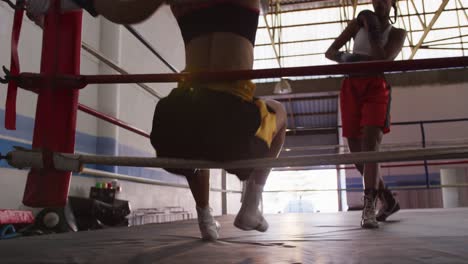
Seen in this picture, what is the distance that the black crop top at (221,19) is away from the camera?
3.24 ft

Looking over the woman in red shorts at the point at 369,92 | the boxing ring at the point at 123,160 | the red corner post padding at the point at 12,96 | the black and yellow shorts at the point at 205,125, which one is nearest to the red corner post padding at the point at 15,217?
the boxing ring at the point at 123,160

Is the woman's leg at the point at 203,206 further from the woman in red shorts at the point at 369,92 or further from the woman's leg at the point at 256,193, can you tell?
the woman in red shorts at the point at 369,92

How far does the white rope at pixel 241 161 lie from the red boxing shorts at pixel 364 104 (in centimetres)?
78

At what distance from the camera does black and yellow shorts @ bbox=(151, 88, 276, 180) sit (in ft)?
3.19

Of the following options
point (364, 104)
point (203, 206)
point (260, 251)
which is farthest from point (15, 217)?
point (364, 104)

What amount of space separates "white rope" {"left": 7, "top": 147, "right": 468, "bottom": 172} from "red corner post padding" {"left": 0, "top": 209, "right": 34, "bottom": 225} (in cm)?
112

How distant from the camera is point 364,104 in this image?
180 centimetres

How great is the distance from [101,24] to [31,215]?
62.9 inches

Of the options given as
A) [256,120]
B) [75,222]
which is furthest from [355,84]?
[75,222]

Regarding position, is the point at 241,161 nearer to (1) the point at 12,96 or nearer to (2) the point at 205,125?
(2) the point at 205,125

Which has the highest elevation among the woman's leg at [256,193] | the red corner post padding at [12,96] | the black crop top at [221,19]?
the black crop top at [221,19]

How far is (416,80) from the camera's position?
26.9 ft

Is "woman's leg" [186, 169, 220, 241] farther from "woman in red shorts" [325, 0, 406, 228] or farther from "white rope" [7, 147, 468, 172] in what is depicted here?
"woman in red shorts" [325, 0, 406, 228]

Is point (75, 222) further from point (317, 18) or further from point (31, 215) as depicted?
point (317, 18)
